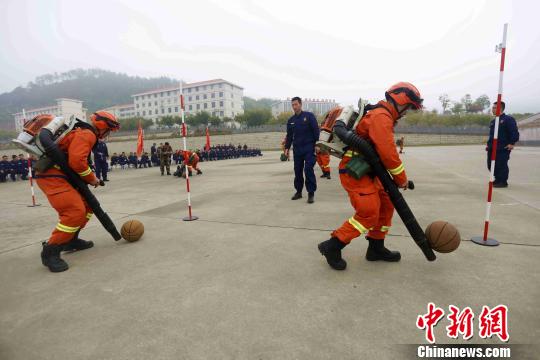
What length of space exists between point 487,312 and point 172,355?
2.26 meters

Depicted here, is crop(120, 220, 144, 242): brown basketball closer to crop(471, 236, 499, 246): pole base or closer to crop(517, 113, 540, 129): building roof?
crop(471, 236, 499, 246): pole base

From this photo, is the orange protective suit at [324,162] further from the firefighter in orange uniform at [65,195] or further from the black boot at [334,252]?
the firefighter in orange uniform at [65,195]

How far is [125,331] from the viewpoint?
82.0 inches

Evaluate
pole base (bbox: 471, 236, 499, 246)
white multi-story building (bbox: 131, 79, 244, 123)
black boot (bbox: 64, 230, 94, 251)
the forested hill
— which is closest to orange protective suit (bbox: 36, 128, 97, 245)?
black boot (bbox: 64, 230, 94, 251)

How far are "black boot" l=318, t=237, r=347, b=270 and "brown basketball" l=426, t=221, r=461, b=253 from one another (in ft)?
2.92

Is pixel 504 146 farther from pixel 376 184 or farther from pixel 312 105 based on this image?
pixel 312 105

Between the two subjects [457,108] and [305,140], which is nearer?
[305,140]

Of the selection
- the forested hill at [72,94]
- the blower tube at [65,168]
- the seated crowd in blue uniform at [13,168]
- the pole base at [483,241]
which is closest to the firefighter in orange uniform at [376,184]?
the pole base at [483,241]

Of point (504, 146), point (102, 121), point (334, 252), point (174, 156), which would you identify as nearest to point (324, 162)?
point (504, 146)

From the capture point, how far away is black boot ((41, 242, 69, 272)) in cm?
322

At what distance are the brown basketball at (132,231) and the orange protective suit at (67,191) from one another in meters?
0.62

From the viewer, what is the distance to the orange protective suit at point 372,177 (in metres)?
2.73

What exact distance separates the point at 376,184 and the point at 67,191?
11.5 ft

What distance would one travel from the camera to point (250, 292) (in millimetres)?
2564
